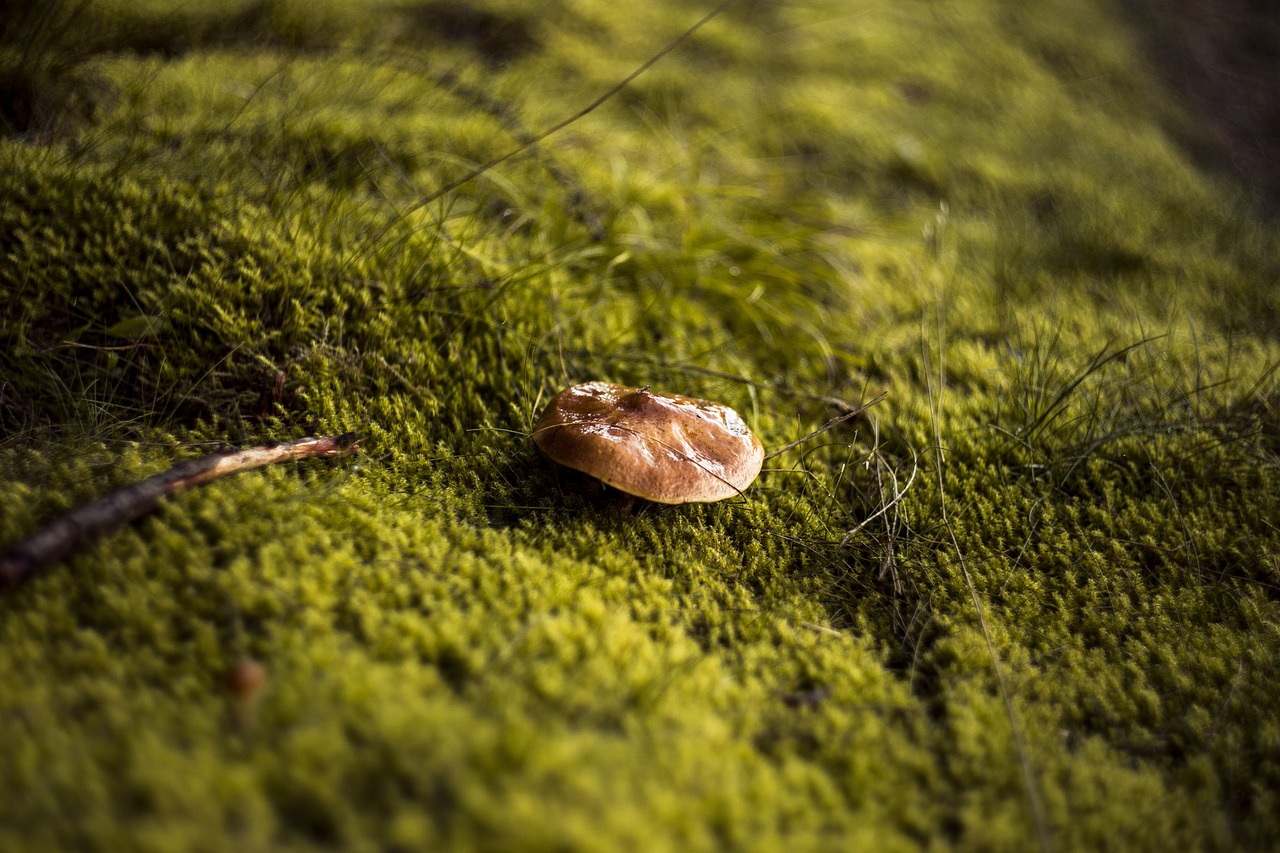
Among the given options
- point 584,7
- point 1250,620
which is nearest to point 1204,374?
point 1250,620

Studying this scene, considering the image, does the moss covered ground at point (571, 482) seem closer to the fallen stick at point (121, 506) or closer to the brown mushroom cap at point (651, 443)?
the fallen stick at point (121, 506)

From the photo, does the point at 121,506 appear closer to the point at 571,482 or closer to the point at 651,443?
the point at 571,482

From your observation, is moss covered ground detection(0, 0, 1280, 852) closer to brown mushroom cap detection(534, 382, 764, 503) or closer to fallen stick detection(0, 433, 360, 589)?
fallen stick detection(0, 433, 360, 589)

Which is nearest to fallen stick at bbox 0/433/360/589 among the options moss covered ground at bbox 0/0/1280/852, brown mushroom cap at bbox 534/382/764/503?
moss covered ground at bbox 0/0/1280/852

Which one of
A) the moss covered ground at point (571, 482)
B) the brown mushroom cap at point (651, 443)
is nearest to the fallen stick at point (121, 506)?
the moss covered ground at point (571, 482)

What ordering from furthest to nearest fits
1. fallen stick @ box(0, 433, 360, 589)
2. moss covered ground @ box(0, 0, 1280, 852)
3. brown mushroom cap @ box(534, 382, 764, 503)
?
brown mushroom cap @ box(534, 382, 764, 503) < fallen stick @ box(0, 433, 360, 589) < moss covered ground @ box(0, 0, 1280, 852)

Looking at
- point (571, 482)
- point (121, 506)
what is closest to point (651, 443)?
point (571, 482)

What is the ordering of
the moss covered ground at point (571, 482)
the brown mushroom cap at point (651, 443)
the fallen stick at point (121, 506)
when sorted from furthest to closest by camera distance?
the brown mushroom cap at point (651, 443) < the fallen stick at point (121, 506) < the moss covered ground at point (571, 482)
